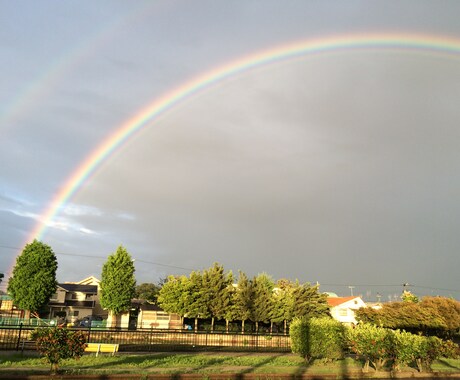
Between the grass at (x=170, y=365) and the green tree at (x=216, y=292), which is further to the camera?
the green tree at (x=216, y=292)

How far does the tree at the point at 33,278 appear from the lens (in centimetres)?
5778

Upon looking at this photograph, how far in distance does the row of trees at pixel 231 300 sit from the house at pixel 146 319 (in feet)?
12.9

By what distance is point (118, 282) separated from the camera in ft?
194

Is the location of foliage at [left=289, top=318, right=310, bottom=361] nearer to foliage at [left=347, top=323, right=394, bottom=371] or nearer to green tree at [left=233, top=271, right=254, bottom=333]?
Result: foliage at [left=347, top=323, right=394, bottom=371]

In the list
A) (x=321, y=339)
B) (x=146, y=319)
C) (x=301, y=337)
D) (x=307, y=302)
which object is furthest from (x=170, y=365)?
(x=146, y=319)

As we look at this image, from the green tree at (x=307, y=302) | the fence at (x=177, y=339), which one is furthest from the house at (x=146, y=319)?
the fence at (x=177, y=339)

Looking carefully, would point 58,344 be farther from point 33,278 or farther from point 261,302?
point 33,278

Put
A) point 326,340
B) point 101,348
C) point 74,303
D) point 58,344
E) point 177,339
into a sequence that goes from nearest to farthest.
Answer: point 58,344
point 101,348
point 326,340
point 177,339
point 74,303

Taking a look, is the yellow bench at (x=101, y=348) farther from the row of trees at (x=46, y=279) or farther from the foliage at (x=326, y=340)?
the row of trees at (x=46, y=279)

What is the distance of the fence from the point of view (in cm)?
2653

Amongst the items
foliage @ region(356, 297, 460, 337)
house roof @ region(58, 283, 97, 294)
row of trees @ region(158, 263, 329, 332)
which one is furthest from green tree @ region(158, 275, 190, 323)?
house roof @ region(58, 283, 97, 294)

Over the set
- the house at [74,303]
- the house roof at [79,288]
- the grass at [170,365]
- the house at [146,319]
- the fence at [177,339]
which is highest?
the house roof at [79,288]

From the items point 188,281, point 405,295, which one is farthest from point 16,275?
point 405,295

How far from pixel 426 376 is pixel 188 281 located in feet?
128
